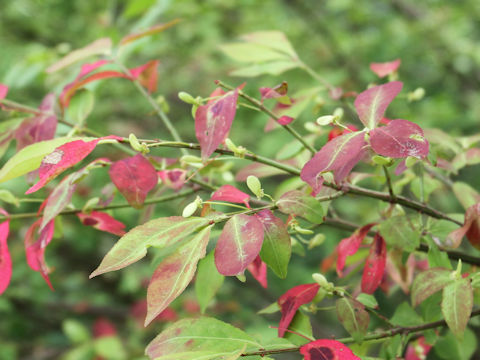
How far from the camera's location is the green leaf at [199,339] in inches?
19.4

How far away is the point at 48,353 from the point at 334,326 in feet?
4.87

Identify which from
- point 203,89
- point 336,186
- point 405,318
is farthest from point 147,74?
point 203,89

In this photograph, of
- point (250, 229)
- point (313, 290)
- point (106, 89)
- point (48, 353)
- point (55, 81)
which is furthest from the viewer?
point (106, 89)

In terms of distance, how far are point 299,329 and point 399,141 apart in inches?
10.0

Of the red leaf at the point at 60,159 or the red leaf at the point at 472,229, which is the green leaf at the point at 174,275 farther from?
the red leaf at the point at 472,229

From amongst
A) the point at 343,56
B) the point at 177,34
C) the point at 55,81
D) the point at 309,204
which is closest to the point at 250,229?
the point at 309,204

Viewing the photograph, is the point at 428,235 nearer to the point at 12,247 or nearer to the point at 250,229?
the point at 250,229

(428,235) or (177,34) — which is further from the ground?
(428,235)

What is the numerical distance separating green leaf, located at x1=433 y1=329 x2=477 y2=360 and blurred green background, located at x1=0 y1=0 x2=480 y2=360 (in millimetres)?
1279

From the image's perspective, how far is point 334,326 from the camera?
2.71 meters

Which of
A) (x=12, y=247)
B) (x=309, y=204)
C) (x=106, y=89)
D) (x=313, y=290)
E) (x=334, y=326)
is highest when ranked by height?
(x=309, y=204)

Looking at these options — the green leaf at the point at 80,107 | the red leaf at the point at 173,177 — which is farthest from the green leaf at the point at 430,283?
the green leaf at the point at 80,107

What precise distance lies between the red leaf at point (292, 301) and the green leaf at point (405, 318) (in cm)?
15

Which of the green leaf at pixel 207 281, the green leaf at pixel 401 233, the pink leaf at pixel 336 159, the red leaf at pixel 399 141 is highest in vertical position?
the red leaf at pixel 399 141
